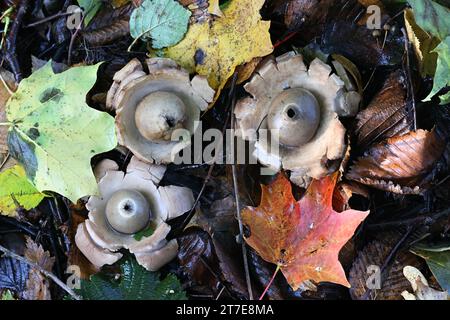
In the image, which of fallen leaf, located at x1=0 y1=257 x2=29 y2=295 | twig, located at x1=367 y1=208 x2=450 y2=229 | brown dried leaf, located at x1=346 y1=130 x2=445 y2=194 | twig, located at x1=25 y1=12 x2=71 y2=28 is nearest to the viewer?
brown dried leaf, located at x1=346 y1=130 x2=445 y2=194

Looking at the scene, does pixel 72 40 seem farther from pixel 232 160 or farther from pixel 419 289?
pixel 419 289

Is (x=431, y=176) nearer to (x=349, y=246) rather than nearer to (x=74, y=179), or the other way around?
(x=349, y=246)

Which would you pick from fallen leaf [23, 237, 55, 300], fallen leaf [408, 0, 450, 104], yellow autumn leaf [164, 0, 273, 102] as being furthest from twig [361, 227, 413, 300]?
fallen leaf [23, 237, 55, 300]

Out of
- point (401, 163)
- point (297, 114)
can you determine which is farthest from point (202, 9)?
A: point (401, 163)

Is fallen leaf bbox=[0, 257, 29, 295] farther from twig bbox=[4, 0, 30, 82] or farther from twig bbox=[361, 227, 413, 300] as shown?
twig bbox=[361, 227, 413, 300]

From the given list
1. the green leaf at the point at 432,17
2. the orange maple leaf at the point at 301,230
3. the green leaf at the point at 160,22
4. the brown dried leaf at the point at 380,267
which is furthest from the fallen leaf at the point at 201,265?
the green leaf at the point at 432,17

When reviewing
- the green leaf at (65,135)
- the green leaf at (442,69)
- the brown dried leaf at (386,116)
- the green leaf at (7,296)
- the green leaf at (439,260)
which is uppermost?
the green leaf at (442,69)

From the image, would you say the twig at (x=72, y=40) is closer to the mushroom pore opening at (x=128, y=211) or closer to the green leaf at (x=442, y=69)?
the mushroom pore opening at (x=128, y=211)

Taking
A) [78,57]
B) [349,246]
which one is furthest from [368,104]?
[78,57]
